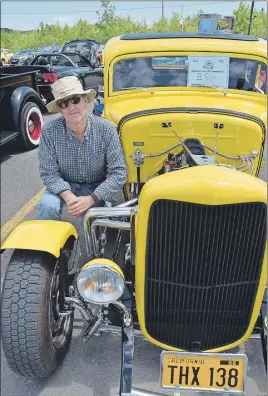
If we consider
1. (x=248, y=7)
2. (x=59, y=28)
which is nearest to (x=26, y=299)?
(x=248, y=7)

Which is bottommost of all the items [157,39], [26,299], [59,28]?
[26,299]

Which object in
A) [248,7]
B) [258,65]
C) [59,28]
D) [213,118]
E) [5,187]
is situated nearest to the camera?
[213,118]

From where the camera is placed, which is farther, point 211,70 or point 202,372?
point 211,70

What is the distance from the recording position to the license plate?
1.90m

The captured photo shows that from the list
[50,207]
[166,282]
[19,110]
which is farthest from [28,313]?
[19,110]

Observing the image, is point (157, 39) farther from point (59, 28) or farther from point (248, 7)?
point (59, 28)

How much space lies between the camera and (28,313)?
6.66ft

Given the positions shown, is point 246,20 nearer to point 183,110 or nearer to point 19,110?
point 19,110

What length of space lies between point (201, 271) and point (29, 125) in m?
5.46

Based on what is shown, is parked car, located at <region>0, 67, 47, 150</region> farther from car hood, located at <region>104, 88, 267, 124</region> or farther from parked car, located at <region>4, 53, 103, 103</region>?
car hood, located at <region>104, 88, 267, 124</region>

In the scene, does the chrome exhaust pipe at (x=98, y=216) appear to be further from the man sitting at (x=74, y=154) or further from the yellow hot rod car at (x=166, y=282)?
the man sitting at (x=74, y=154)

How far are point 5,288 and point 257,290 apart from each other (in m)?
1.30

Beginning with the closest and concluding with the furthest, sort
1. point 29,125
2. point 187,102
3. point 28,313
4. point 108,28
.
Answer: point 28,313 < point 187,102 < point 29,125 < point 108,28

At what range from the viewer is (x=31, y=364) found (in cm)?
208
